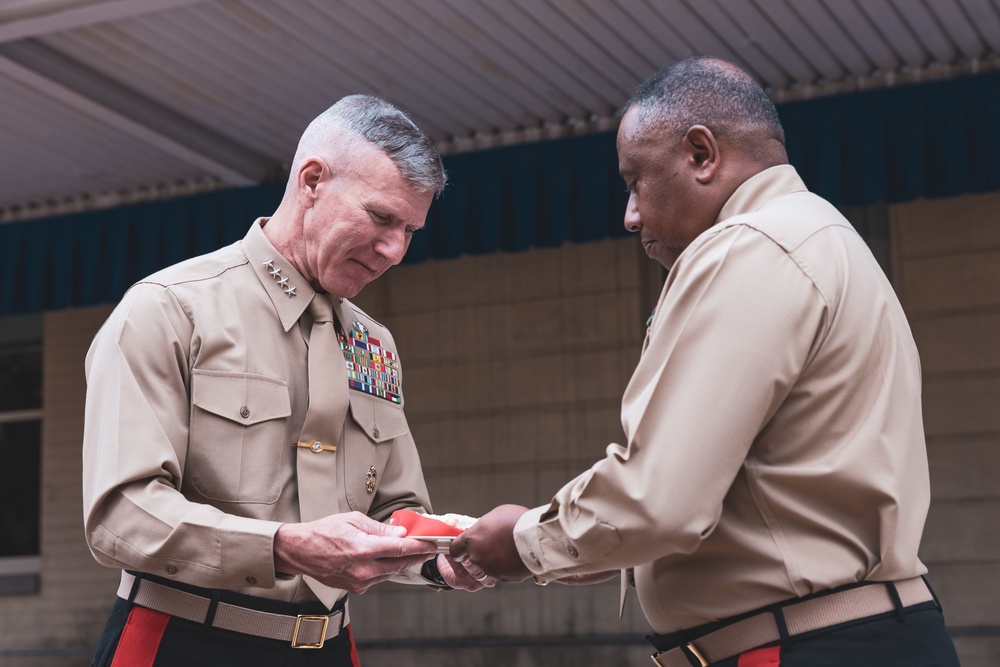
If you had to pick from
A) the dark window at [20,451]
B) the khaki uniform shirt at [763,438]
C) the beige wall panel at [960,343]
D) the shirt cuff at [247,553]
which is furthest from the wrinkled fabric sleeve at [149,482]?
the dark window at [20,451]

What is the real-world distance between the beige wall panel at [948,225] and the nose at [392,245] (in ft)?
16.2

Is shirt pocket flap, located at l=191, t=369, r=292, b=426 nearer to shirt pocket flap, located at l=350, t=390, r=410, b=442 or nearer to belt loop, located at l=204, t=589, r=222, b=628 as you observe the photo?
shirt pocket flap, located at l=350, t=390, r=410, b=442

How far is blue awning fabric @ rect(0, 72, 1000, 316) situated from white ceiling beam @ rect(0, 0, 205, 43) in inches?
79.0

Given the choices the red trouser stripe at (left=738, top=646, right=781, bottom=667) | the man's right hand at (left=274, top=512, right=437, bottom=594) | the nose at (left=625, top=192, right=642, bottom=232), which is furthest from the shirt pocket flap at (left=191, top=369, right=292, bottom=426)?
the red trouser stripe at (left=738, top=646, right=781, bottom=667)

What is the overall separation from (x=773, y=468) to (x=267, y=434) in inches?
40.6

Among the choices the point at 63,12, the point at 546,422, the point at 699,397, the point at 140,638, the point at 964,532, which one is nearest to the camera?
the point at 699,397

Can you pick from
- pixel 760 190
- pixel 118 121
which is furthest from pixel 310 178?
pixel 118 121

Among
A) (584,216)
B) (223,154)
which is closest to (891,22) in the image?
(584,216)

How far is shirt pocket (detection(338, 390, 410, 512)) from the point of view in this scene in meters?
2.51

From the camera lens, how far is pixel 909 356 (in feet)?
6.11

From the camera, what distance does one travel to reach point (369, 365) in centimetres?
266

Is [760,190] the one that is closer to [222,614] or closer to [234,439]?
[234,439]

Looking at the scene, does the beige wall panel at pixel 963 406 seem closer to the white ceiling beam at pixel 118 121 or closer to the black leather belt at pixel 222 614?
the white ceiling beam at pixel 118 121

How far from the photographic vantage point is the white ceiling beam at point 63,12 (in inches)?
211
